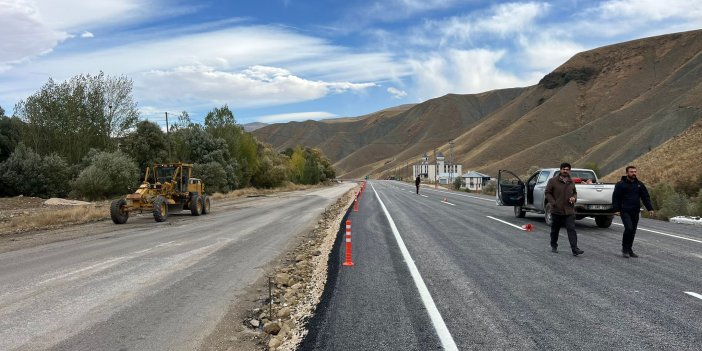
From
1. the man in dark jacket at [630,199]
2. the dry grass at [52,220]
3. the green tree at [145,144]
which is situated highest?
the green tree at [145,144]

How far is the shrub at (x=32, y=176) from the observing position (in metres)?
38.2

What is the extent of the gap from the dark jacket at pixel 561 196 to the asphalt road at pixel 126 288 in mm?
6265

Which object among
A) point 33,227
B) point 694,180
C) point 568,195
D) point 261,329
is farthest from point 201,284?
point 694,180

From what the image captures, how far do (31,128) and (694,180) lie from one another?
5123cm

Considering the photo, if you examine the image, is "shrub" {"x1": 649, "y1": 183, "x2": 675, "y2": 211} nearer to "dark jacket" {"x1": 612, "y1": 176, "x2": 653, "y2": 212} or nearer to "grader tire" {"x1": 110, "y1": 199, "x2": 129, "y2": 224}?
"dark jacket" {"x1": 612, "y1": 176, "x2": 653, "y2": 212}

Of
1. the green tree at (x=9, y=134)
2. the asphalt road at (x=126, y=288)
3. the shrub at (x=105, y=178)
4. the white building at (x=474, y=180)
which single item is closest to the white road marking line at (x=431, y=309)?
the asphalt road at (x=126, y=288)

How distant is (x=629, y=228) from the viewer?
9656 mm

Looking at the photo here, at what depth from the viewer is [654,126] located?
82.2 meters

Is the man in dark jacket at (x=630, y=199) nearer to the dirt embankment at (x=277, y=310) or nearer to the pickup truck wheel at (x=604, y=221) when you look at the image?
the pickup truck wheel at (x=604, y=221)

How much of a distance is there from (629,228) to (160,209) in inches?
650

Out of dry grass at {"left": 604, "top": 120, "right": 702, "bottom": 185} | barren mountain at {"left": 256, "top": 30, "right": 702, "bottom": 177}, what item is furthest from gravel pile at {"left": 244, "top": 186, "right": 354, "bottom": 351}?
barren mountain at {"left": 256, "top": 30, "right": 702, "bottom": 177}

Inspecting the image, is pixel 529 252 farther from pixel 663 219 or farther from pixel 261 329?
pixel 663 219

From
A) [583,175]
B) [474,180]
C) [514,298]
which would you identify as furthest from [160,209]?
[474,180]

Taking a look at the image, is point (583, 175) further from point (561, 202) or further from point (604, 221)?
point (561, 202)
